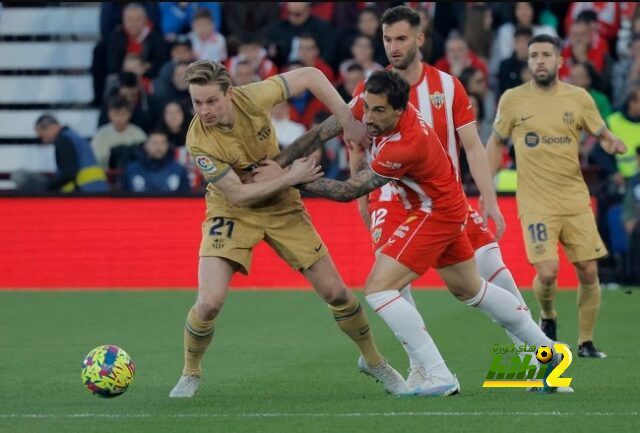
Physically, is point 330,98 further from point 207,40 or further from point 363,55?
point 207,40

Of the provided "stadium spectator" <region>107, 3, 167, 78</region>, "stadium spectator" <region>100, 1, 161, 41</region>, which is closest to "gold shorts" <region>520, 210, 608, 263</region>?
"stadium spectator" <region>107, 3, 167, 78</region>

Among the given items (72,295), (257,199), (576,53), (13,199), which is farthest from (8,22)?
(257,199)

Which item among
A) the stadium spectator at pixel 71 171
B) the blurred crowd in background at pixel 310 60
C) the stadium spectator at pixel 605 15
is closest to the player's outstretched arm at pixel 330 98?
the blurred crowd in background at pixel 310 60

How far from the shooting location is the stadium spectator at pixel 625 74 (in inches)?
692

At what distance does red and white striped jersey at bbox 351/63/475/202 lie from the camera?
906 centimetres

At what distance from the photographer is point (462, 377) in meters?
9.41

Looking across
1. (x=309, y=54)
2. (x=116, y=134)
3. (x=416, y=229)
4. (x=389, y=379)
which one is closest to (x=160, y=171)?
(x=116, y=134)

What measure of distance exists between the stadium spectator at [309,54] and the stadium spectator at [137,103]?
6.30 ft

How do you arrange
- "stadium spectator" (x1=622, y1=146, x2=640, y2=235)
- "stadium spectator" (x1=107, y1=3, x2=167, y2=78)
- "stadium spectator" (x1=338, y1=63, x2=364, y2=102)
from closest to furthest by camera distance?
"stadium spectator" (x1=622, y1=146, x2=640, y2=235), "stadium spectator" (x1=338, y1=63, x2=364, y2=102), "stadium spectator" (x1=107, y1=3, x2=167, y2=78)

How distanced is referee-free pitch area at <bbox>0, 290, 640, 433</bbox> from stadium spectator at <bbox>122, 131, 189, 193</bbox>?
163cm

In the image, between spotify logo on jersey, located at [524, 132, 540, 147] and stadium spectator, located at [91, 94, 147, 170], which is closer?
spotify logo on jersey, located at [524, 132, 540, 147]

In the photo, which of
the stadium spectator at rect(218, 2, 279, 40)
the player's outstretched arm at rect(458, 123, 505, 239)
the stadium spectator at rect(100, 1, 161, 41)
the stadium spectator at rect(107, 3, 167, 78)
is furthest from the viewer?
the stadium spectator at rect(100, 1, 161, 41)

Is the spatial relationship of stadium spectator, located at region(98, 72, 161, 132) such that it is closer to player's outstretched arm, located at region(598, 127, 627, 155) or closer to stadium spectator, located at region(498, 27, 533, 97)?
stadium spectator, located at region(498, 27, 533, 97)

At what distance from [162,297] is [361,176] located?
7396 millimetres
